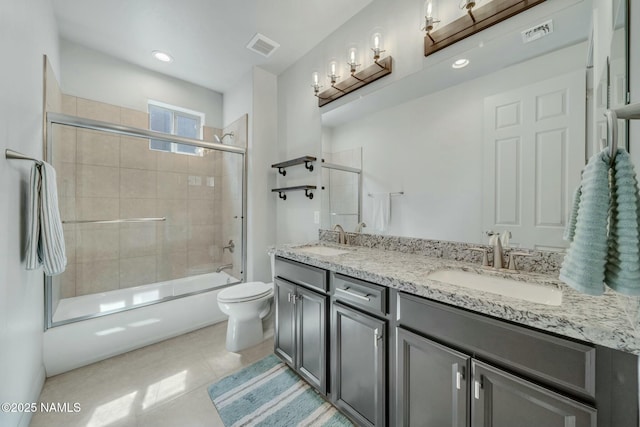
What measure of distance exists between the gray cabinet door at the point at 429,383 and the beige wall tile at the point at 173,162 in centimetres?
286

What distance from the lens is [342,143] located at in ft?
6.69

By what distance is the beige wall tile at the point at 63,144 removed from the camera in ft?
6.39

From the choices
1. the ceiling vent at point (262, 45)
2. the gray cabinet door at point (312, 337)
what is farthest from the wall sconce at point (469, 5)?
the gray cabinet door at point (312, 337)

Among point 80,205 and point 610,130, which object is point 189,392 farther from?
point 610,130

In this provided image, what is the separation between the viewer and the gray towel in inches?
50.6

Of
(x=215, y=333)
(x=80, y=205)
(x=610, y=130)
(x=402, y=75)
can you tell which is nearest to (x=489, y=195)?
(x=610, y=130)

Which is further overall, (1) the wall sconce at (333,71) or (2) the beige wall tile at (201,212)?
(2) the beige wall tile at (201,212)

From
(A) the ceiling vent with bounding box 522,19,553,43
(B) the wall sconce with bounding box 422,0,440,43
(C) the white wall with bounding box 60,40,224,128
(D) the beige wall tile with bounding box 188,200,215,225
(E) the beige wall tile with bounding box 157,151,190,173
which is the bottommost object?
(D) the beige wall tile with bounding box 188,200,215,225

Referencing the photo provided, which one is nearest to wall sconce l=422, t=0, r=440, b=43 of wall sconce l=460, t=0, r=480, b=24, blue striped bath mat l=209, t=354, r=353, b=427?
wall sconce l=460, t=0, r=480, b=24

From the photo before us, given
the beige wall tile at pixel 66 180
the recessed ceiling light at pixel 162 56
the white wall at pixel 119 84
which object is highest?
the recessed ceiling light at pixel 162 56

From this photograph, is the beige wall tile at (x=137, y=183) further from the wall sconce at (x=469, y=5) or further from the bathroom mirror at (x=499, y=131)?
the wall sconce at (x=469, y=5)

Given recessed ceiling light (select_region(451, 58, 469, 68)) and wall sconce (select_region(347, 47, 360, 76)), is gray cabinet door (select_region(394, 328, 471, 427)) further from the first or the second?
wall sconce (select_region(347, 47, 360, 76))

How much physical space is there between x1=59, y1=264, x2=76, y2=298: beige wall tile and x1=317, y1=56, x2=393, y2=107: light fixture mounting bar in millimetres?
2777

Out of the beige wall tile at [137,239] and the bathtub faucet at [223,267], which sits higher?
the beige wall tile at [137,239]
